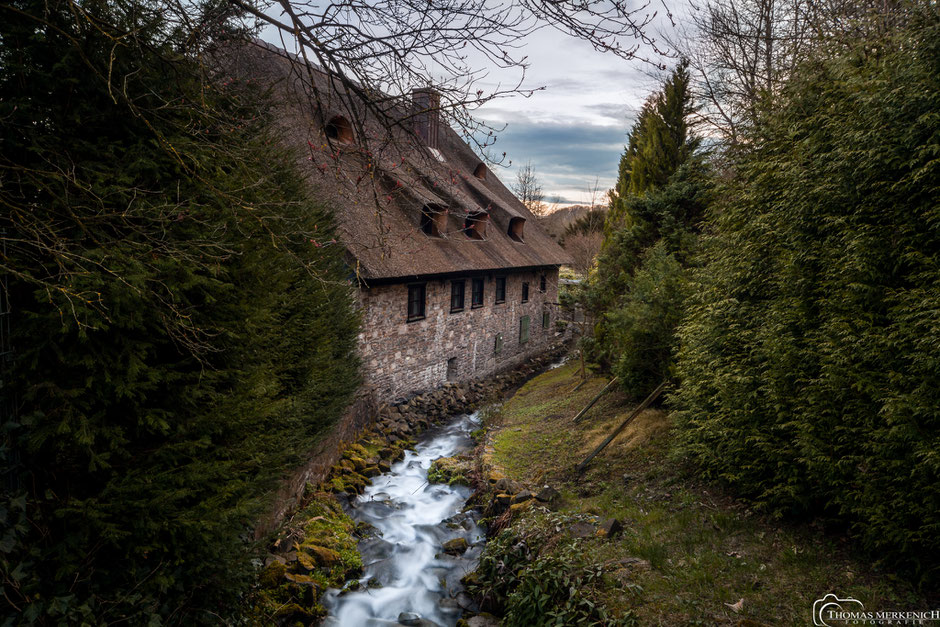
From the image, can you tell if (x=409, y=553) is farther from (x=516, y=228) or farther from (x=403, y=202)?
(x=516, y=228)

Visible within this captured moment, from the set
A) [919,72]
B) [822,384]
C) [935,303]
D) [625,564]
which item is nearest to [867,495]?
[822,384]

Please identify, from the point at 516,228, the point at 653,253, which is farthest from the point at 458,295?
the point at 653,253

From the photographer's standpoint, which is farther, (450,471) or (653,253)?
(653,253)

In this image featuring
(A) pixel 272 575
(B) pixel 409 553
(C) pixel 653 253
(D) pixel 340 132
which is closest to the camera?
(A) pixel 272 575

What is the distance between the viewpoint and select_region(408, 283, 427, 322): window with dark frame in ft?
47.2

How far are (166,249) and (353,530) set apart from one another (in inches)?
239

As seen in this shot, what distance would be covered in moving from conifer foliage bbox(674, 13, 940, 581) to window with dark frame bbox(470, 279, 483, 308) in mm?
11175

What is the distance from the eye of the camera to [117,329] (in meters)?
3.44

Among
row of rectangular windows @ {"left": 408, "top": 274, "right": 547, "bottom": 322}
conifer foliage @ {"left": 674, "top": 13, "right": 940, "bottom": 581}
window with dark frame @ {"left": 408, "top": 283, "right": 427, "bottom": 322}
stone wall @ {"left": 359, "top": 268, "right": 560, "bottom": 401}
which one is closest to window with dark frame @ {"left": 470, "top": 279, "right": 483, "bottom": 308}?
row of rectangular windows @ {"left": 408, "top": 274, "right": 547, "bottom": 322}

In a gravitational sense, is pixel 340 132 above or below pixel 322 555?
above

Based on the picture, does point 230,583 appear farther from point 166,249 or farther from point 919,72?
point 919,72

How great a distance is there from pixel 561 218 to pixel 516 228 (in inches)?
1213

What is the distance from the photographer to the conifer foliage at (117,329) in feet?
10.4

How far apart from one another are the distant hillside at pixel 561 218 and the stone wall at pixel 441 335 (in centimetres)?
2124
